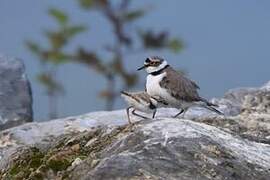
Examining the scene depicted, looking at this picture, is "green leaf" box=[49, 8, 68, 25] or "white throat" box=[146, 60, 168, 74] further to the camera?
"green leaf" box=[49, 8, 68, 25]

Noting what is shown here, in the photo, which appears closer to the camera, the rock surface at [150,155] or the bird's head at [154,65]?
the rock surface at [150,155]

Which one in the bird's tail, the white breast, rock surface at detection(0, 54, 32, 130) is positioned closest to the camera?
the white breast

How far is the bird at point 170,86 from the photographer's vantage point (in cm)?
1193

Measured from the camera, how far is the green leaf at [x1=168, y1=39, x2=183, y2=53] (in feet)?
98.7

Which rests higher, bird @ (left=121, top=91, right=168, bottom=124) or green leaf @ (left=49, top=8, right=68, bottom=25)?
green leaf @ (left=49, top=8, right=68, bottom=25)

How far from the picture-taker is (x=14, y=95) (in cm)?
1745

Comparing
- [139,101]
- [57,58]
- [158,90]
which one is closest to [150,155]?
[139,101]

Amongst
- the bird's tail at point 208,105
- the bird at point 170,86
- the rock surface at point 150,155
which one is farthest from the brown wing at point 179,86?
the rock surface at point 150,155

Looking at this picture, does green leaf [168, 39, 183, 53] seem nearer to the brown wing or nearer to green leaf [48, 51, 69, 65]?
green leaf [48, 51, 69, 65]

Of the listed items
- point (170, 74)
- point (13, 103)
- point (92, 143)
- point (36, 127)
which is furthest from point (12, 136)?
point (92, 143)

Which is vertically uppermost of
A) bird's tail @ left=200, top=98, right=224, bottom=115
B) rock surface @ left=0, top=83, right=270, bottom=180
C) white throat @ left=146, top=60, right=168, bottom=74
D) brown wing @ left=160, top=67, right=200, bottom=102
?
white throat @ left=146, top=60, right=168, bottom=74

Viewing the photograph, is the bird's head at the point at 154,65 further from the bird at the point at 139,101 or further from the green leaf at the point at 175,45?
the green leaf at the point at 175,45

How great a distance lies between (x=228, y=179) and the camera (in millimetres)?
7176

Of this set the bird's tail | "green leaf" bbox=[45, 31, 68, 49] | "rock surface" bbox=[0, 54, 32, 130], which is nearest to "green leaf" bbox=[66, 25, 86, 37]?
"green leaf" bbox=[45, 31, 68, 49]
